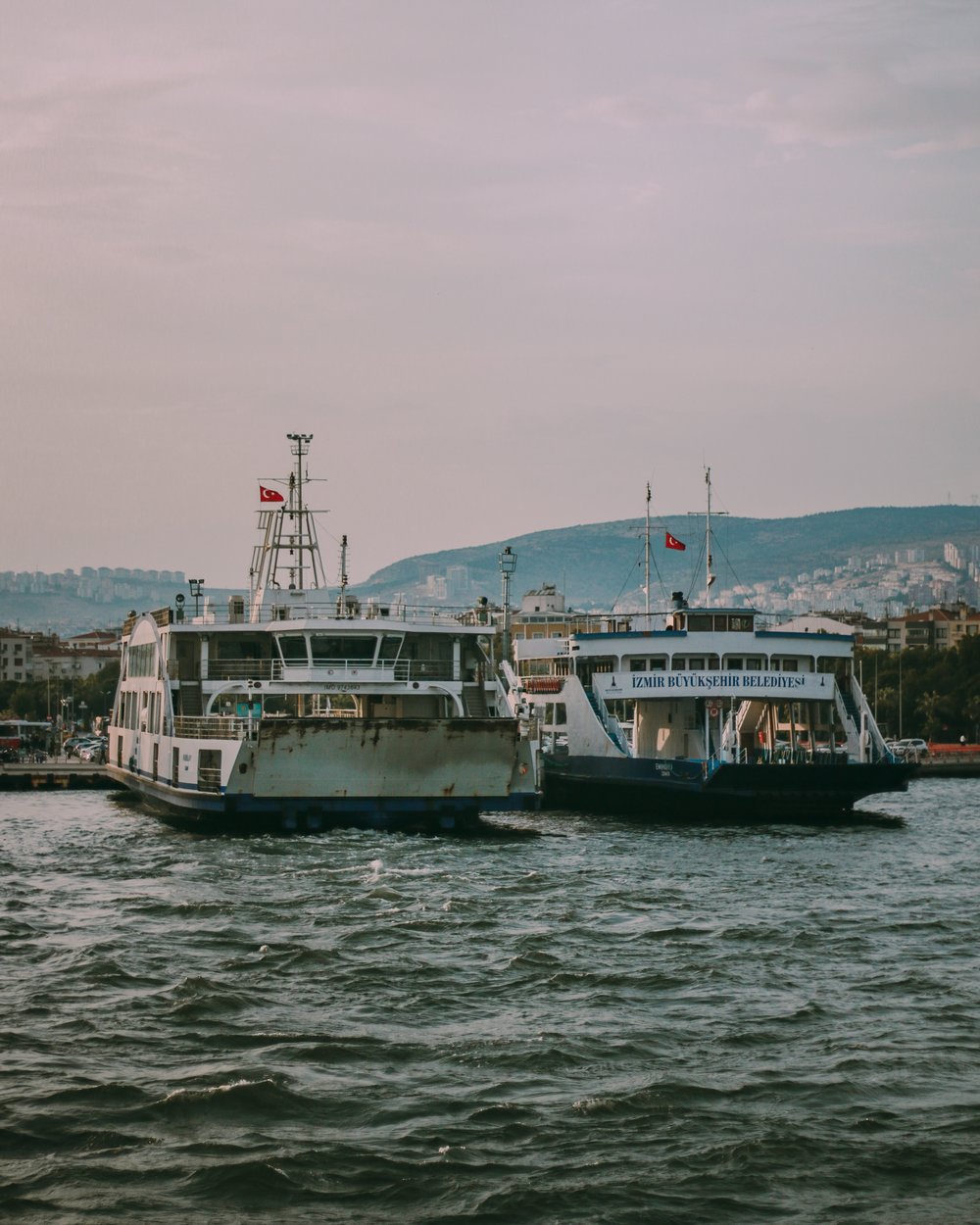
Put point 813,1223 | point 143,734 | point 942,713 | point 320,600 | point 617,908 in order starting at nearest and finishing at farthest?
point 813,1223 → point 617,908 → point 320,600 → point 143,734 → point 942,713

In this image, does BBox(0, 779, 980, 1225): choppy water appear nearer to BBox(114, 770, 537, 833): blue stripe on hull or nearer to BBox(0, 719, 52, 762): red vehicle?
BBox(114, 770, 537, 833): blue stripe on hull

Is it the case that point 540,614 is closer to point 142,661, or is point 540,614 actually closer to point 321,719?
point 142,661

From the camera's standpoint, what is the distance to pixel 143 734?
176ft

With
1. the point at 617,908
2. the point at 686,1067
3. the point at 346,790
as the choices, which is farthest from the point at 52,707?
the point at 686,1067

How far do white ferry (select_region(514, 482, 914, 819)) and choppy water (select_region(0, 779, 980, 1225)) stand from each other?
50.9 feet

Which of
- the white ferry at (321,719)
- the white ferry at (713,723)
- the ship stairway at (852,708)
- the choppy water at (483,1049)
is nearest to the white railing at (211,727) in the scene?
the white ferry at (321,719)

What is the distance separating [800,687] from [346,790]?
19429mm

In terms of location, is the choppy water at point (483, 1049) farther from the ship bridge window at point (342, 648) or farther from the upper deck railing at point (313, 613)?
the upper deck railing at point (313, 613)

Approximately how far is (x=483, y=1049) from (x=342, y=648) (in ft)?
88.3

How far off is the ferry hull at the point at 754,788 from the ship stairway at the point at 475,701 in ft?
25.0

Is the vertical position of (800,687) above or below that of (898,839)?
above

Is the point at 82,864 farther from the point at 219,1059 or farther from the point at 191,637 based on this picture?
the point at 219,1059

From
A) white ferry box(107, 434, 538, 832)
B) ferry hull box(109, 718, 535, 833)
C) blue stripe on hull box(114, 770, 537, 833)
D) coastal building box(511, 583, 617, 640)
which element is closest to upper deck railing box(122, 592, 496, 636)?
white ferry box(107, 434, 538, 832)

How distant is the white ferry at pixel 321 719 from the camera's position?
134 feet
